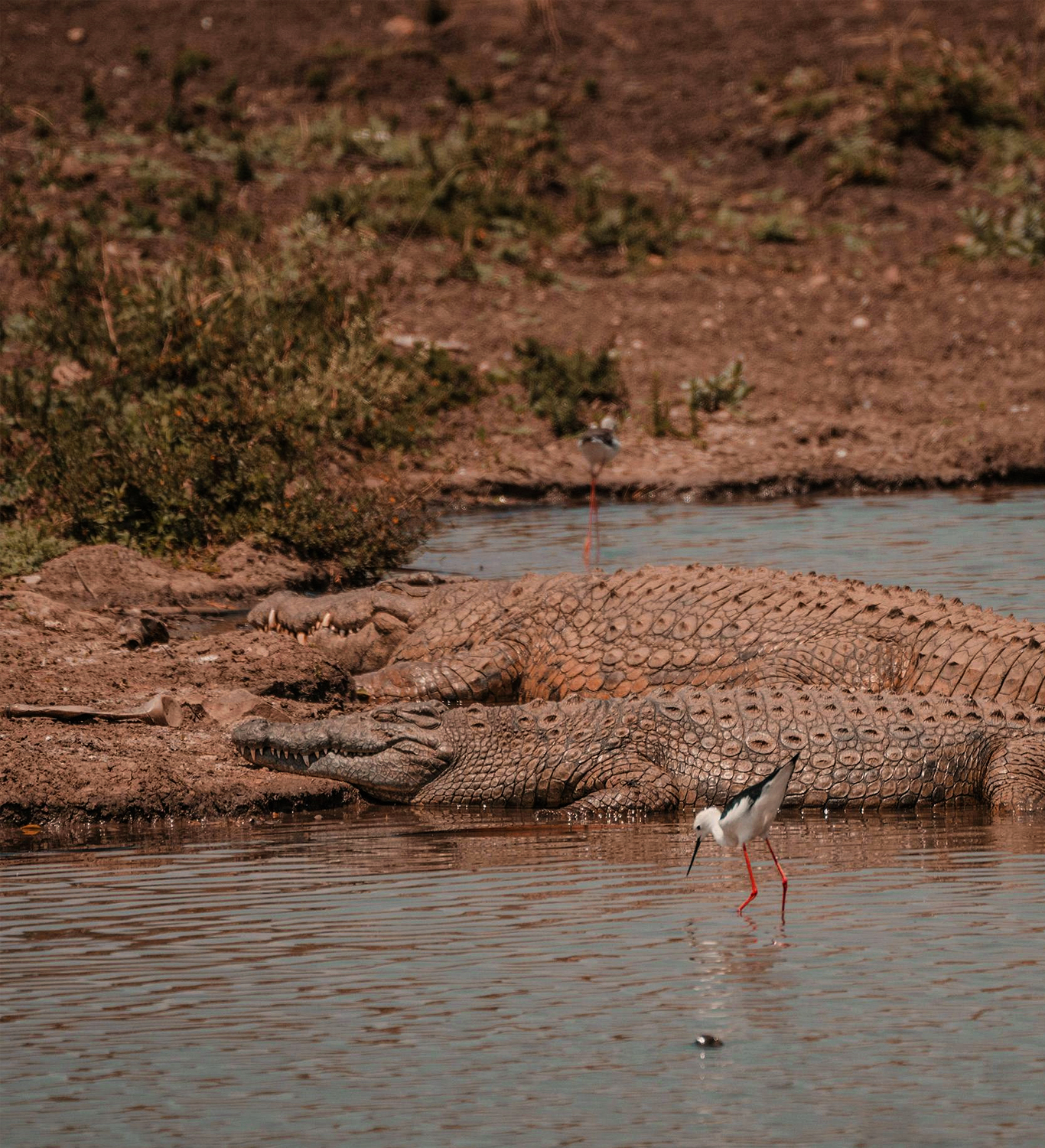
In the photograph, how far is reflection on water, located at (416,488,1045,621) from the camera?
11.4 meters

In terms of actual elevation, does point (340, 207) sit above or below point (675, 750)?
above

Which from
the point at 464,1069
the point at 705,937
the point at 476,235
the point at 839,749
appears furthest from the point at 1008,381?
the point at 464,1069

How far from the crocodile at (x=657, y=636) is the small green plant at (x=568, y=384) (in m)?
6.81

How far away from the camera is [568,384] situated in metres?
17.3

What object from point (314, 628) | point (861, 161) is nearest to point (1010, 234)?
point (861, 161)

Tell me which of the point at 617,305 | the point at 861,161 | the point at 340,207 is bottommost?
the point at 617,305

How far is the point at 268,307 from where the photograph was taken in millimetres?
16094

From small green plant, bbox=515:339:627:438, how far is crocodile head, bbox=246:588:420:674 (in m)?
6.99

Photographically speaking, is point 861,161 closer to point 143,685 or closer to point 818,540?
point 818,540

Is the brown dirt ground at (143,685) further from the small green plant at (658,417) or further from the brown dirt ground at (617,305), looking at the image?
the small green plant at (658,417)

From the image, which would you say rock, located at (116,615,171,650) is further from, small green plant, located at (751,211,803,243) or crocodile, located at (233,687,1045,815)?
small green plant, located at (751,211,803,243)

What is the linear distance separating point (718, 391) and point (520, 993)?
43.4ft

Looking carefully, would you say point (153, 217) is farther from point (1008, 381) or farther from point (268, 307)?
point (1008, 381)

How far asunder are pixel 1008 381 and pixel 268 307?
7.38 meters
